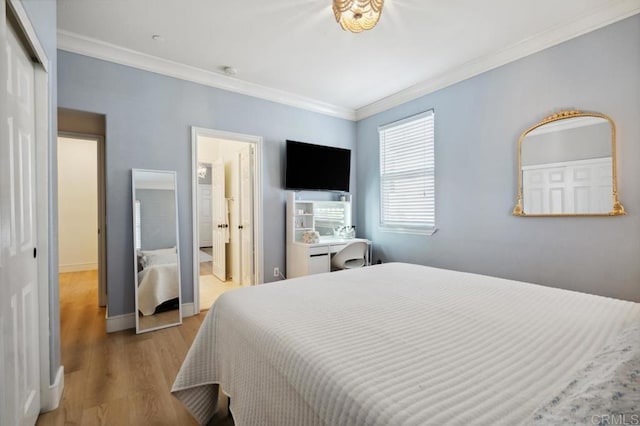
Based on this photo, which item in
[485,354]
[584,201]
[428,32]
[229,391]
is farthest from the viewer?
[428,32]

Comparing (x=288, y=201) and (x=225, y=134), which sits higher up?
(x=225, y=134)

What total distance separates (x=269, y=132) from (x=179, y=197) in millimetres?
1400

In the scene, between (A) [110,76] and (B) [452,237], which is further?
(B) [452,237]

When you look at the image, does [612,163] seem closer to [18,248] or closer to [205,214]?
[18,248]

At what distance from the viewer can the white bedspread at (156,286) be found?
3.02 meters

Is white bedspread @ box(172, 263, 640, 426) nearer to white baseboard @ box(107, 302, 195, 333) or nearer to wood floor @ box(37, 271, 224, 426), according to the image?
Result: wood floor @ box(37, 271, 224, 426)

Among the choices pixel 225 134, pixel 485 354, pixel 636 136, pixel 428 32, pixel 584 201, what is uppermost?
pixel 428 32

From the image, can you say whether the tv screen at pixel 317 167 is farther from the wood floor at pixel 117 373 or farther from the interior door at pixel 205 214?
the interior door at pixel 205 214

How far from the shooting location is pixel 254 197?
392cm

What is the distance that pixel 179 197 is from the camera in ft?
10.7

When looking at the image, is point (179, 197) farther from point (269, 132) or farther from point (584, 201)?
point (584, 201)

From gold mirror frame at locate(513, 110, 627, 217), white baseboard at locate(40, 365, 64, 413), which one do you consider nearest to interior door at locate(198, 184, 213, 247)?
white baseboard at locate(40, 365, 64, 413)

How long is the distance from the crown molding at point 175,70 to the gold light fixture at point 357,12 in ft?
6.41

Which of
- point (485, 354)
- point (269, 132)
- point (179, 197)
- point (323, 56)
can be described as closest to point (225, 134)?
point (269, 132)
